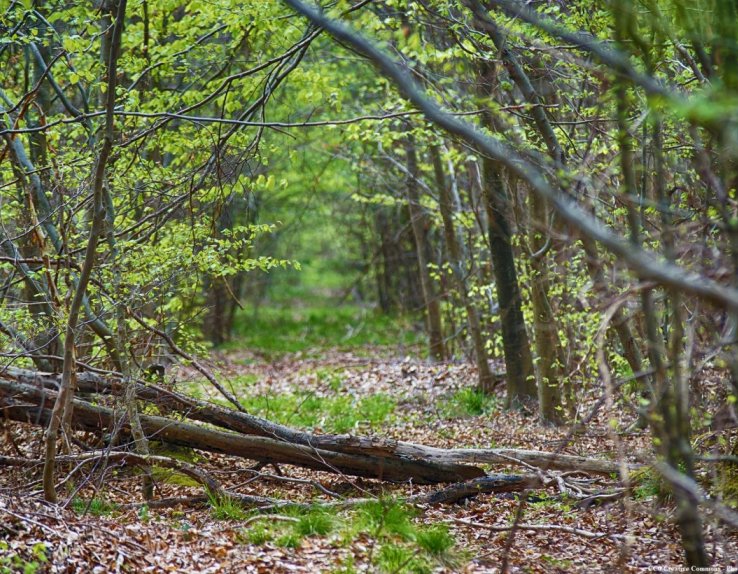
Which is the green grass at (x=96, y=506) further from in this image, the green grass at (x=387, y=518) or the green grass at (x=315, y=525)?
the green grass at (x=387, y=518)

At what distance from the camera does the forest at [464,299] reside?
3830 mm

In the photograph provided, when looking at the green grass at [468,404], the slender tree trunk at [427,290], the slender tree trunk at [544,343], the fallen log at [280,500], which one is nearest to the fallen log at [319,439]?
the fallen log at [280,500]

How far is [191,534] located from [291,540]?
0.76 m

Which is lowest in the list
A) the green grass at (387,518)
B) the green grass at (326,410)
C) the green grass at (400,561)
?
the green grass at (326,410)

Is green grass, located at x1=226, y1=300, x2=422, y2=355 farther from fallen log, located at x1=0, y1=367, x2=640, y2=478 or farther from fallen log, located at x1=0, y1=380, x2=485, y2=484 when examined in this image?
fallen log, located at x1=0, y1=380, x2=485, y2=484

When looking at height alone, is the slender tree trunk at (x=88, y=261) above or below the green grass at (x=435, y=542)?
above

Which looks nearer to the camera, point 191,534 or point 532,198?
point 191,534

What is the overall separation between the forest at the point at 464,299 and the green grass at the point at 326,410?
9 centimetres

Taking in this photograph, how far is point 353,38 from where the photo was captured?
3055 millimetres

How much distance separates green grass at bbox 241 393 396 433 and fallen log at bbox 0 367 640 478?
2.00m

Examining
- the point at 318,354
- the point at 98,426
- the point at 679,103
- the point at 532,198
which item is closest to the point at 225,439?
the point at 98,426

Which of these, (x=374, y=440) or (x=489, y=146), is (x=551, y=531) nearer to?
(x=374, y=440)

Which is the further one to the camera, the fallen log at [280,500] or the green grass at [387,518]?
the fallen log at [280,500]

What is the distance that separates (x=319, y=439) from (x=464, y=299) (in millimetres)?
5599
